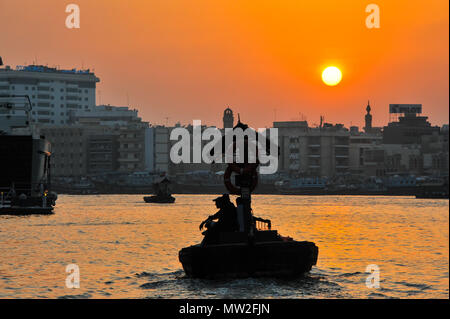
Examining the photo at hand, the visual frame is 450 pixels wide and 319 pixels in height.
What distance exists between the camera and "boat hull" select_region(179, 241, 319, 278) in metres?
26.0

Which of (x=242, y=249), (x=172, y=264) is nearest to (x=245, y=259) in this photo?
(x=242, y=249)

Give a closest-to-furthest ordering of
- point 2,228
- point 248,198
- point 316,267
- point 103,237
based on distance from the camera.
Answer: point 248,198 < point 316,267 < point 103,237 < point 2,228

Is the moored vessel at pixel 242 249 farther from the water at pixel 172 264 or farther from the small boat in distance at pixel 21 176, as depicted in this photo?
the small boat in distance at pixel 21 176

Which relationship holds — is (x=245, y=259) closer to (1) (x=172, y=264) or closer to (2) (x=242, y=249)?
(2) (x=242, y=249)

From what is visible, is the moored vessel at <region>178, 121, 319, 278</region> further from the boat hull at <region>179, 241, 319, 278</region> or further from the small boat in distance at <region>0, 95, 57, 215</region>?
the small boat in distance at <region>0, 95, 57, 215</region>

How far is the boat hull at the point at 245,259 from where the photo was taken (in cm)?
2602

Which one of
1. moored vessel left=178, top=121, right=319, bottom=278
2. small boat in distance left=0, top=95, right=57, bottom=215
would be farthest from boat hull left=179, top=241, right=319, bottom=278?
small boat in distance left=0, top=95, right=57, bottom=215

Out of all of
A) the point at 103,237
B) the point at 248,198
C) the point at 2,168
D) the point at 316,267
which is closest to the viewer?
the point at 248,198

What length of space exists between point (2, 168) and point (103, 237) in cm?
2407

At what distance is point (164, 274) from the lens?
3225 cm

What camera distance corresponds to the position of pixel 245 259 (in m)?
26.0

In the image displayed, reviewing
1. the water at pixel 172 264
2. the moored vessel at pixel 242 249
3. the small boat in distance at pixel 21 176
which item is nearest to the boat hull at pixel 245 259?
the moored vessel at pixel 242 249
